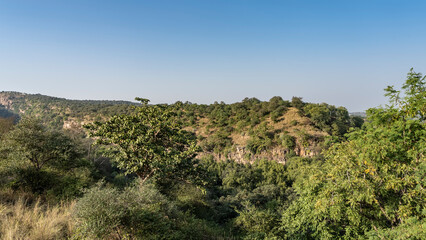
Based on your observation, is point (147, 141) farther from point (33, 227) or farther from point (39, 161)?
point (39, 161)

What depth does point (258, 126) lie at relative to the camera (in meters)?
55.7

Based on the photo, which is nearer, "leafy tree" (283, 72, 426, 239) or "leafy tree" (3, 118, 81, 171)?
"leafy tree" (283, 72, 426, 239)

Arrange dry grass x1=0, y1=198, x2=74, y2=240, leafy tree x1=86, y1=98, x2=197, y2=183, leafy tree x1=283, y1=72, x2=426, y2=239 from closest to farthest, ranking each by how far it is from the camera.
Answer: dry grass x1=0, y1=198, x2=74, y2=240, leafy tree x1=283, y1=72, x2=426, y2=239, leafy tree x1=86, y1=98, x2=197, y2=183

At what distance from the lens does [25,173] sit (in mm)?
9875

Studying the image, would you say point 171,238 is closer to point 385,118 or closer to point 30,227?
point 30,227

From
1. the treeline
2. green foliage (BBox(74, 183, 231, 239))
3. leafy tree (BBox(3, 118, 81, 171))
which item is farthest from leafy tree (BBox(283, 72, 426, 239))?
leafy tree (BBox(3, 118, 81, 171))

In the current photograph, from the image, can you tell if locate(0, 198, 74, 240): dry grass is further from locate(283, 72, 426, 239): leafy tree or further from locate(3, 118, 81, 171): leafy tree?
locate(283, 72, 426, 239): leafy tree

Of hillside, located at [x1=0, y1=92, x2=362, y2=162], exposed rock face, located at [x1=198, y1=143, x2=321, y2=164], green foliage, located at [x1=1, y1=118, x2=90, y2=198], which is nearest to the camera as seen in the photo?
green foliage, located at [x1=1, y1=118, x2=90, y2=198]

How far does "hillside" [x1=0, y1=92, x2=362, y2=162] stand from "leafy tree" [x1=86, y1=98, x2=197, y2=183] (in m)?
31.1

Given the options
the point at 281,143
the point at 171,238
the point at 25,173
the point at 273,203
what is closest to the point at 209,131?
the point at 281,143

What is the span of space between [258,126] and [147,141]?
4950 cm

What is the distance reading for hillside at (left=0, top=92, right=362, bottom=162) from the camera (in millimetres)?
45875

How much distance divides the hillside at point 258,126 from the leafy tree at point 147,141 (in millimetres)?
31139

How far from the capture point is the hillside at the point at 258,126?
151ft
